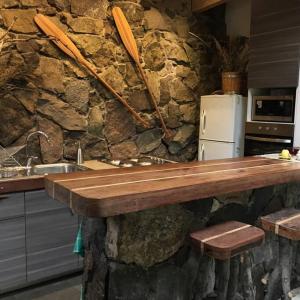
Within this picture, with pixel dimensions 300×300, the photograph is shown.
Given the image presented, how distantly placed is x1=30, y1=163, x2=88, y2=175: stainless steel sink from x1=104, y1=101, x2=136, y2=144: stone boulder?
56 cm

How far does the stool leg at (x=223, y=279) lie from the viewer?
65.6 inches

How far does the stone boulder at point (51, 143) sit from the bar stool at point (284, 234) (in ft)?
7.20

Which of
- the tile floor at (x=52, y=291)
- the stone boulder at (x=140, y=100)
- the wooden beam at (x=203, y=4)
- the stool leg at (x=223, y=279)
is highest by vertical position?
the wooden beam at (x=203, y=4)

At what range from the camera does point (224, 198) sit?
75.5 inches

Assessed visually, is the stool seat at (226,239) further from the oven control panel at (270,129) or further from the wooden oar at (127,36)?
the wooden oar at (127,36)

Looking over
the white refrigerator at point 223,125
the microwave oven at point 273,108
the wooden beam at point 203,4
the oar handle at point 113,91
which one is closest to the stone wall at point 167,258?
the microwave oven at point 273,108

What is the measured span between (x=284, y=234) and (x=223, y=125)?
210 centimetres

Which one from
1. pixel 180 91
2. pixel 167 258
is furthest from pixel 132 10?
pixel 167 258

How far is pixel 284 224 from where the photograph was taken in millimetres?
1764

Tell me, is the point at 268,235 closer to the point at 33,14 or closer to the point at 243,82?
the point at 243,82

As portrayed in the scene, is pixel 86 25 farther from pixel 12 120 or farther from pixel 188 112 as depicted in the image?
pixel 188 112

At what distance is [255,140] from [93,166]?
1.66 metres

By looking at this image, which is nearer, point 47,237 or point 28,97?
point 47,237

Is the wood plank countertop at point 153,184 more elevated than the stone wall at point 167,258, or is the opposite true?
the wood plank countertop at point 153,184
